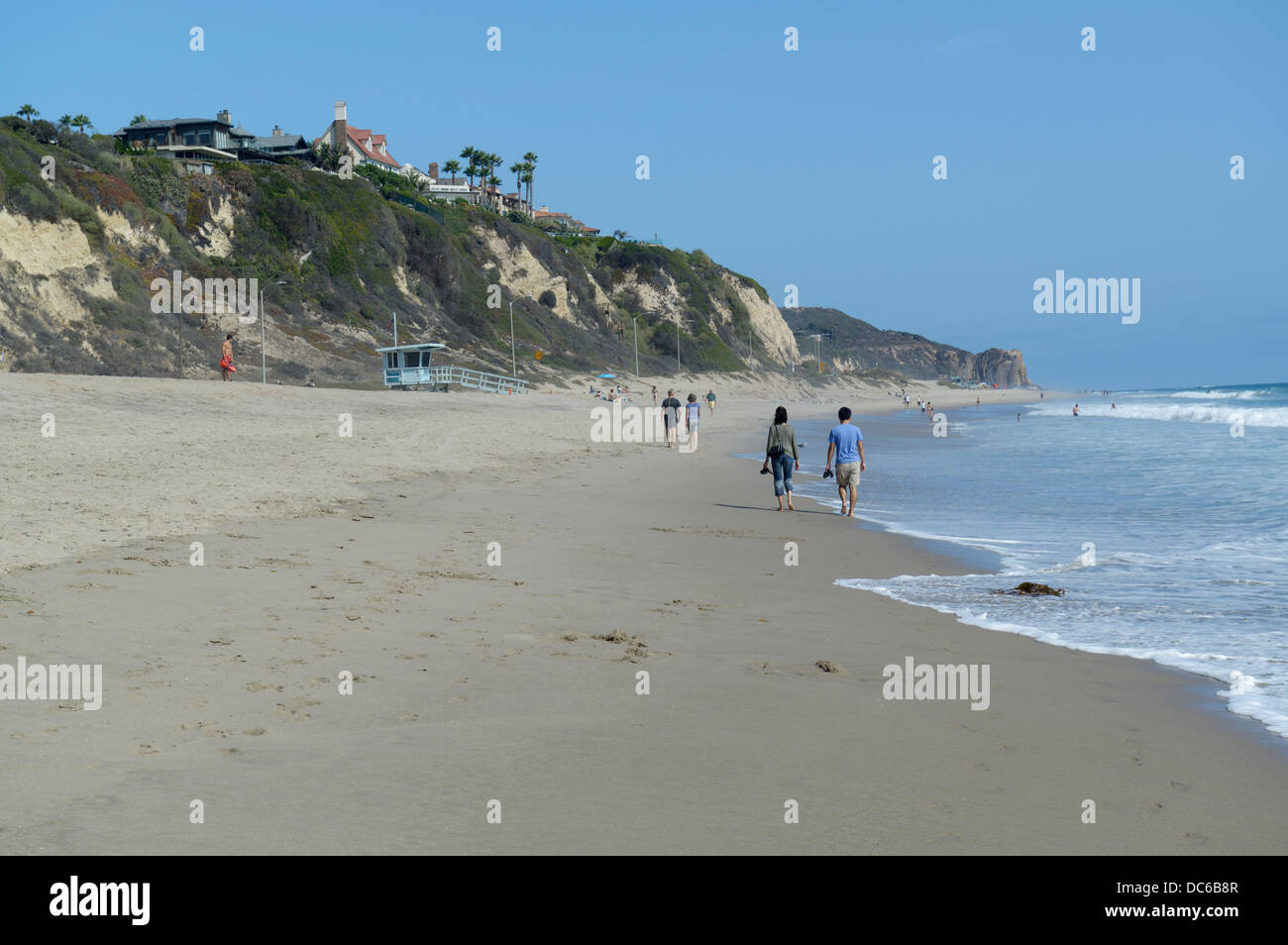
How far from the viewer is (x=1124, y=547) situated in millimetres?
11969

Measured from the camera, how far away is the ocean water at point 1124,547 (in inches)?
284

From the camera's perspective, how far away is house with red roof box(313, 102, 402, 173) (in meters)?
118

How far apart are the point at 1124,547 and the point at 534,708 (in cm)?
941

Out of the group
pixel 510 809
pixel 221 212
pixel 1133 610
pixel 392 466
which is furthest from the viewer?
pixel 221 212

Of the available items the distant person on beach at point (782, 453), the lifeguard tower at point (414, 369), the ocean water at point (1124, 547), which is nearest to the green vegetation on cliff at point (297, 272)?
the lifeguard tower at point (414, 369)

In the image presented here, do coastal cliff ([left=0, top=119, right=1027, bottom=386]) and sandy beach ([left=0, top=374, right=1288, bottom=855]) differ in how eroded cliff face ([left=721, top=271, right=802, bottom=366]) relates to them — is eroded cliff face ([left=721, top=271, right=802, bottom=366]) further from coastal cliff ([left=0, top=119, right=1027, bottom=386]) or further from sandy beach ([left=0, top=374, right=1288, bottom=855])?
sandy beach ([left=0, top=374, right=1288, bottom=855])

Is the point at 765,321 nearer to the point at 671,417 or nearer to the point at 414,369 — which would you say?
the point at 414,369

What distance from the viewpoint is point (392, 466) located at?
17.6 metres

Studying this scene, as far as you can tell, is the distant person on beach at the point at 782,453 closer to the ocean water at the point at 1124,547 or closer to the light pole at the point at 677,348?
the ocean water at the point at 1124,547

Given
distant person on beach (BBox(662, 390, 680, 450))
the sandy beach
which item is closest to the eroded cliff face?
distant person on beach (BBox(662, 390, 680, 450))

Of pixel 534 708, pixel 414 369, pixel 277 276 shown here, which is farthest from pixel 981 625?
pixel 277 276
